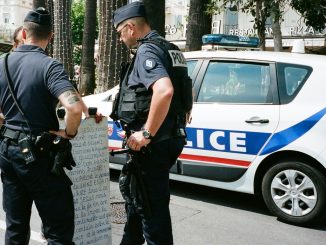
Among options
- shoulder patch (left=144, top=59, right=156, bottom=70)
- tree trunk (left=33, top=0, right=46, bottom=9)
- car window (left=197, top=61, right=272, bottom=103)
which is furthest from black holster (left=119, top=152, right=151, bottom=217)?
tree trunk (left=33, top=0, right=46, bottom=9)

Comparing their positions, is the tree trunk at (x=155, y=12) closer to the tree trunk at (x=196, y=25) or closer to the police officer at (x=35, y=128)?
the tree trunk at (x=196, y=25)

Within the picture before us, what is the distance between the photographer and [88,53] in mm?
16281

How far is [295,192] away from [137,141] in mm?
2157

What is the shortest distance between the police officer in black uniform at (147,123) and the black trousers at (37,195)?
19.7 inches

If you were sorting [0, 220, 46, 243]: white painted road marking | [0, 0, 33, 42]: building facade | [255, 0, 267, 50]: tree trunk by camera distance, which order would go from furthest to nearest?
[0, 0, 33, 42]: building facade, [255, 0, 267, 50]: tree trunk, [0, 220, 46, 243]: white painted road marking

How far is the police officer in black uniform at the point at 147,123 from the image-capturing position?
2.93 m

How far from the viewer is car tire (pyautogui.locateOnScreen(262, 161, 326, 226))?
434 cm

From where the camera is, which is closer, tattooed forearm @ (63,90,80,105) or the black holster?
tattooed forearm @ (63,90,80,105)

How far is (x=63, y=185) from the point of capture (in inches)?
111

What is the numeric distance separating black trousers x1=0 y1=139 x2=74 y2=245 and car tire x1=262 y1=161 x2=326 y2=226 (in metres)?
2.34

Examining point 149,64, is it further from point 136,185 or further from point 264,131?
point 264,131

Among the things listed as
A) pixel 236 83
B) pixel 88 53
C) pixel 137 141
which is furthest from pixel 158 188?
pixel 88 53

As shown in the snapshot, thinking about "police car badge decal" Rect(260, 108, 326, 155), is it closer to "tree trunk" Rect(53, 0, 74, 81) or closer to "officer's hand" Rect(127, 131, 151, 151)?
"officer's hand" Rect(127, 131, 151, 151)

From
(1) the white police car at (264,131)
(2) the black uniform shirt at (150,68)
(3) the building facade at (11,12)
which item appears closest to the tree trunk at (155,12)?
(1) the white police car at (264,131)
